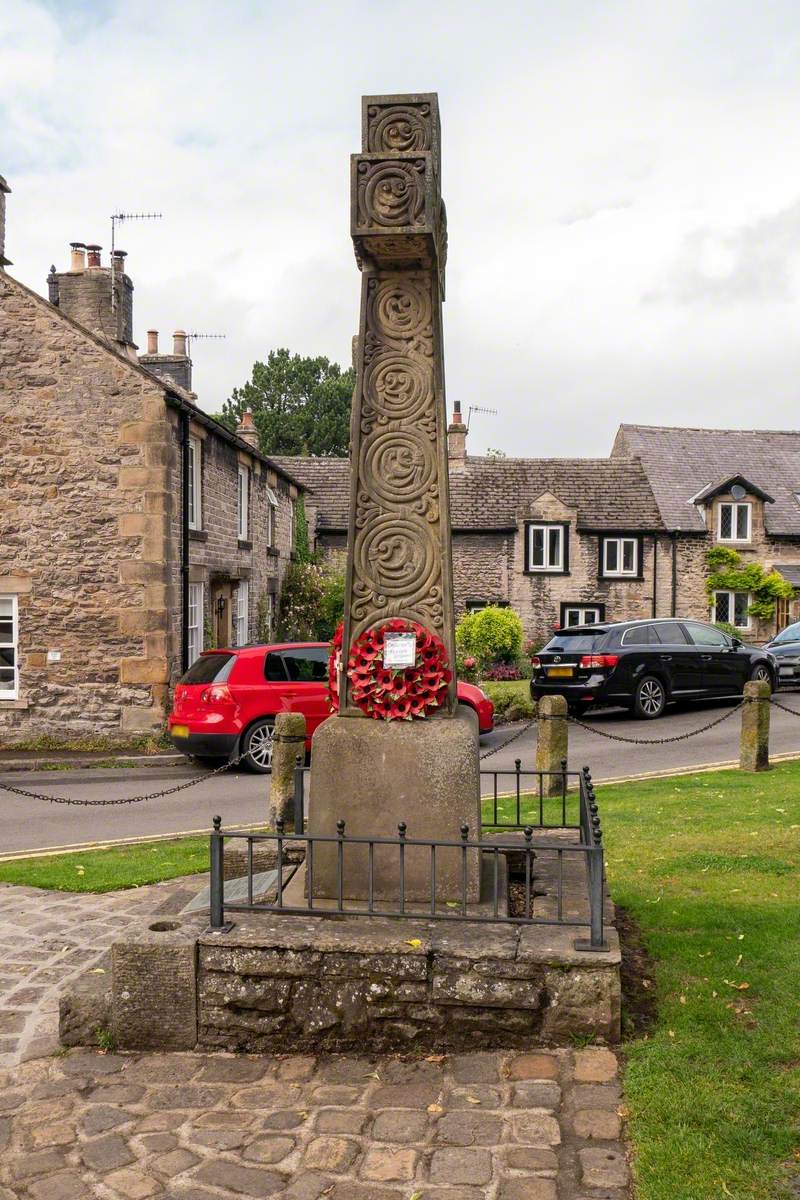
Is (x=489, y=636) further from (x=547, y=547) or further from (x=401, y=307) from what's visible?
(x=401, y=307)

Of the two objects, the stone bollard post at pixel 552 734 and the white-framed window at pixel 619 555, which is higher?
the white-framed window at pixel 619 555

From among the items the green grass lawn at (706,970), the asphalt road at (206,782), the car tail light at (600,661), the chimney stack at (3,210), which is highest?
the chimney stack at (3,210)

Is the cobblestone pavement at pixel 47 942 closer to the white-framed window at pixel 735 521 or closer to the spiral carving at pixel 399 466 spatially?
the spiral carving at pixel 399 466

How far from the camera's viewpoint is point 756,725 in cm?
1244

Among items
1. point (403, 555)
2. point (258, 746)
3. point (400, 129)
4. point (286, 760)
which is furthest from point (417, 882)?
point (258, 746)

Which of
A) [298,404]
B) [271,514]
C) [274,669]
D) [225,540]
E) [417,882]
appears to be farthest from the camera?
[298,404]

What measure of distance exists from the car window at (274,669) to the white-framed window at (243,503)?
24.0 feet

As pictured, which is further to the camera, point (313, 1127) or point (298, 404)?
point (298, 404)

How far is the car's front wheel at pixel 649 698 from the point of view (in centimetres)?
1803

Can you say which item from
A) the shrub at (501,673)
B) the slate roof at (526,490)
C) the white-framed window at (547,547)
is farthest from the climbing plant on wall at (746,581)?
the shrub at (501,673)

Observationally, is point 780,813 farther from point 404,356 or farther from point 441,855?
point 404,356

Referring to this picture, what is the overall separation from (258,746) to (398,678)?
28.0 feet

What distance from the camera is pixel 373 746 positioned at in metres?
5.54

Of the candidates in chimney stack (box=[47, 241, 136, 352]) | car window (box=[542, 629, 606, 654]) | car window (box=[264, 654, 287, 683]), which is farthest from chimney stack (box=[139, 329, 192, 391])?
car window (box=[264, 654, 287, 683])
